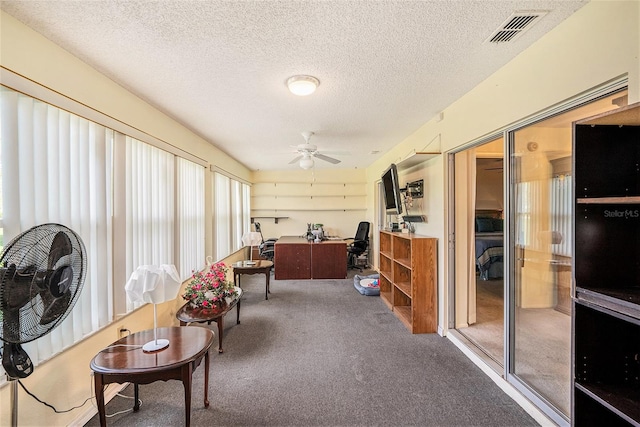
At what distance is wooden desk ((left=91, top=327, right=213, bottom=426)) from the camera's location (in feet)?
4.91

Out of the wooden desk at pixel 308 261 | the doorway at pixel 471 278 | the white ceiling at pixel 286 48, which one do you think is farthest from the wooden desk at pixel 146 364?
the wooden desk at pixel 308 261

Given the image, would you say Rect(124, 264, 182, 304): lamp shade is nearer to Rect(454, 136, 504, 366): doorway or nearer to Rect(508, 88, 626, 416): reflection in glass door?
Rect(508, 88, 626, 416): reflection in glass door

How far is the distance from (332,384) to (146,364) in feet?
4.60

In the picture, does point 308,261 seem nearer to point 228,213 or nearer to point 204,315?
point 228,213

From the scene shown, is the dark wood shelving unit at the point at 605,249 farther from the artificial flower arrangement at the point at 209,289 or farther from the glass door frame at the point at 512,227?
the artificial flower arrangement at the point at 209,289

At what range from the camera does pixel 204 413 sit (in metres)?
1.92

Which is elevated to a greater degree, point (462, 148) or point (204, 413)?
point (462, 148)

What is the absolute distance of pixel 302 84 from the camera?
2.22 m

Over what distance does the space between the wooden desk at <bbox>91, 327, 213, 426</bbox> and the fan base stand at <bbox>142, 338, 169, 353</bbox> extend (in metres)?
0.02

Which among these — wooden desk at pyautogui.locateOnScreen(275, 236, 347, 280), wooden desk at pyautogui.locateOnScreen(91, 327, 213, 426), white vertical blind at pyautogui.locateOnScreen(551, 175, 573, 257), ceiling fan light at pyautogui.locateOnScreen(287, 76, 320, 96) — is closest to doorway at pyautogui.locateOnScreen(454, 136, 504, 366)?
white vertical blind at pyautogui.locateOnScreen(551, 175, 573, 257)

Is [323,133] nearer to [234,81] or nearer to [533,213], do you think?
[234,81]

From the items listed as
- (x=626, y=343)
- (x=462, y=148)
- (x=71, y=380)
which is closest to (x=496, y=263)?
(x=462, y=148)

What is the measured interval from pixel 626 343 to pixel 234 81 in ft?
9.35

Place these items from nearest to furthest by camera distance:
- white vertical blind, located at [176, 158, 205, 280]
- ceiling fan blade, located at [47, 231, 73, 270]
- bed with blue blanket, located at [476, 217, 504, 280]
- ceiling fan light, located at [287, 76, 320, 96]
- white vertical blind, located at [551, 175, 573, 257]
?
ceiling fan blade, located at [47, 231, 73, 270]
white vertical blind, located at [551, 175, 573, 257]
ceiling fan light, located at [287, 76, 320, 96]
white vertical blind, located at [176, 158, 205, 280]
bed with blue blanket, located at [476, 217, 504, 280]
